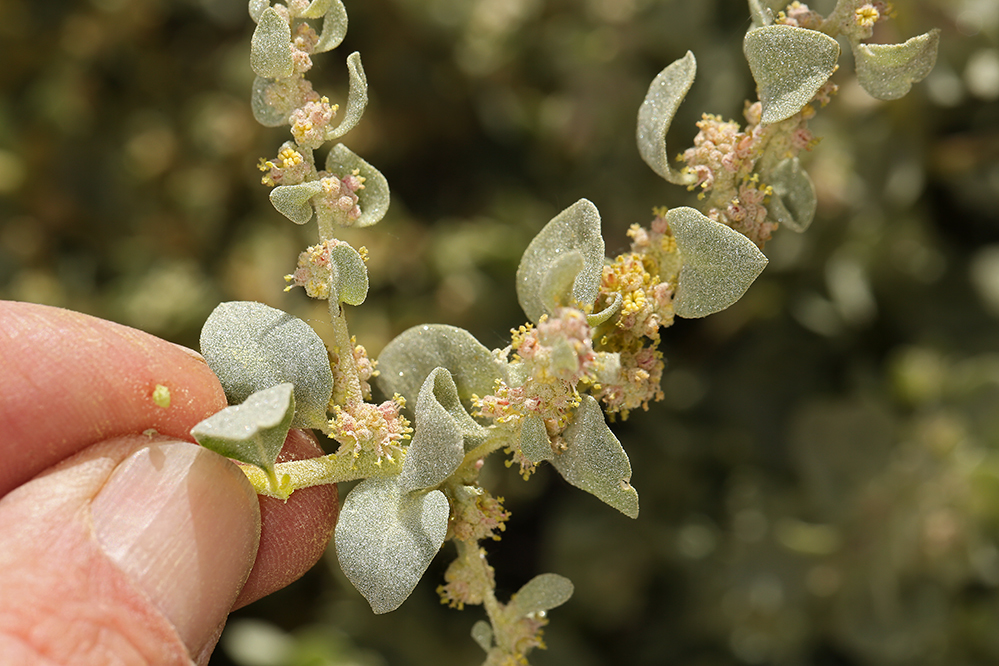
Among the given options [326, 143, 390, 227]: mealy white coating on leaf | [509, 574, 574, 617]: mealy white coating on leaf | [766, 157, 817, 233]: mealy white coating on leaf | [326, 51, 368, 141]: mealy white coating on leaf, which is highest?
[326, 51, 368, 141]: mealy white coating on leaf

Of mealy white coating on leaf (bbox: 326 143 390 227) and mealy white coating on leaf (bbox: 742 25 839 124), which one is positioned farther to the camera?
mealy white coating on leaf (bbox: 326 143 390 227)

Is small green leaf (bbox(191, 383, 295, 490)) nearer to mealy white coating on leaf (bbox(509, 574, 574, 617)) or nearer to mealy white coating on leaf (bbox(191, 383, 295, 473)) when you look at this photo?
mealy white coating on leaf (bbox(191, 383, 295, 473))

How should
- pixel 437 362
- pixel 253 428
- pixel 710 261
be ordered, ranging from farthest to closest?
pixel 437 362, pixel 710 261, pixel 253 428

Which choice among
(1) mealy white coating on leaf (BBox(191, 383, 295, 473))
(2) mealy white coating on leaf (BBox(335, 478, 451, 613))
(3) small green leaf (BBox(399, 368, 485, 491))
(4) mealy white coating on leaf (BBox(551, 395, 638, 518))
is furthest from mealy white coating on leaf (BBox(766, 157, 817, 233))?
(1) mealy white coating on leaf (BBox(191, 383, 295, 473))

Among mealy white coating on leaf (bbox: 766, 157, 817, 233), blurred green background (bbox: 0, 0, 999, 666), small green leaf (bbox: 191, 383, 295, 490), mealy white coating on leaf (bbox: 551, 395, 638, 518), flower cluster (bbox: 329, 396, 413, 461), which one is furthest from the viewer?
blurred green background (bbox: 0, 0, 999, 666)

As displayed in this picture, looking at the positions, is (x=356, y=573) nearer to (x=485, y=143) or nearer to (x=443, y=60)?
(x=485, y=143)

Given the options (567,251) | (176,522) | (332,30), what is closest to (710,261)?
(567,251)

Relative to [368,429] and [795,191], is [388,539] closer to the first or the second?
[368,429]
